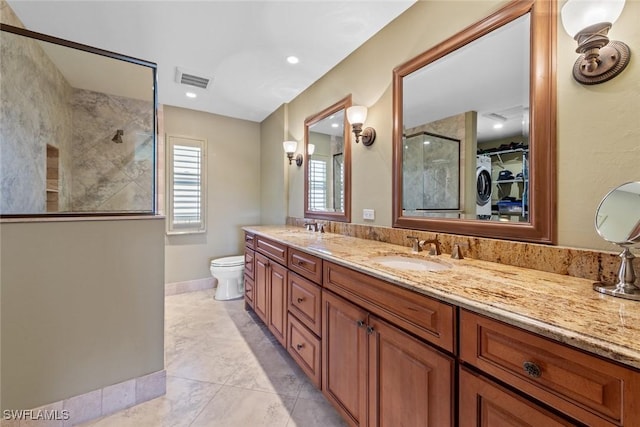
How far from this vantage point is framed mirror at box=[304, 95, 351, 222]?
2.43 metres

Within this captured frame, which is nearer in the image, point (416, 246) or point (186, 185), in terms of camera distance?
point (416, 246)

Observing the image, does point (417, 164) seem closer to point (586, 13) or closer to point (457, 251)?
point (457, 251)

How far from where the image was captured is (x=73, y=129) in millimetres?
1941

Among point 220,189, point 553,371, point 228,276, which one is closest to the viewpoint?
point 553,371

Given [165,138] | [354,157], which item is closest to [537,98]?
[354,157]

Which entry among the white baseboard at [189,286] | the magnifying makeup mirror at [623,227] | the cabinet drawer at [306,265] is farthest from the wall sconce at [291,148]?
the magnifying makeup mirror at [623,227]

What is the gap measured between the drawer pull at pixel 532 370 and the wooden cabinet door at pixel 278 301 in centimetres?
153

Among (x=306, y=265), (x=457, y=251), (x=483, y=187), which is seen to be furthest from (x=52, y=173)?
Answer: (x=483, y=187)

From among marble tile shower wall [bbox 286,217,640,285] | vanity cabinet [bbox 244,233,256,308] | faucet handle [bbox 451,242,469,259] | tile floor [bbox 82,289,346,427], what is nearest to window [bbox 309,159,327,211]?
vanity cabinet [bbox 244,233,256,308]

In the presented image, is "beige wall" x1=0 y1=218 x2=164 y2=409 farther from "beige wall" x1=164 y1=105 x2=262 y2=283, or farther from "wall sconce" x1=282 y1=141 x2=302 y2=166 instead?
"beige wall" x1=164 y1=105 x2=262 y2=283

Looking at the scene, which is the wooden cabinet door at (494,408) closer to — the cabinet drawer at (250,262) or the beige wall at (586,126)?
the beige wall at (586,126)

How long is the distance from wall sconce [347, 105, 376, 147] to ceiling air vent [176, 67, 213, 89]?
1647 millimetres

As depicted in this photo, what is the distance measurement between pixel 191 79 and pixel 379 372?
123 inches

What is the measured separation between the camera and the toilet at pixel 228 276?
10.9ft
